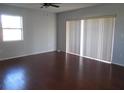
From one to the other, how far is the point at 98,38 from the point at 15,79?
3.50m

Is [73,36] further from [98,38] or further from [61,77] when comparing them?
[61,77]

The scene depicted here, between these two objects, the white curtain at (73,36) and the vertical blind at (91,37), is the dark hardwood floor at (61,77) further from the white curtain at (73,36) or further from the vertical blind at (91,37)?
the white curtain at (73,36)

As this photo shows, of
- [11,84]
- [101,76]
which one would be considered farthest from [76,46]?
[11,84]

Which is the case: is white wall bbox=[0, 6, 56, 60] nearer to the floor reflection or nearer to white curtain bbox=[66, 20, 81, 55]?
white curtain bbox=[66, 20, 81, 55]

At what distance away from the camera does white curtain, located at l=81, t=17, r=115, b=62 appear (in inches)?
172

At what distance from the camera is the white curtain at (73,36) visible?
5629 mm

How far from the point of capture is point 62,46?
658cm

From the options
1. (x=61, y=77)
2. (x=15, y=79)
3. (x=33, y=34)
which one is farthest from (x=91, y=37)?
(x=15, y=79)

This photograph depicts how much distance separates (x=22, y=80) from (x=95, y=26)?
3.54m

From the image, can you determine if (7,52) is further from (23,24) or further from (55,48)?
(55,48)

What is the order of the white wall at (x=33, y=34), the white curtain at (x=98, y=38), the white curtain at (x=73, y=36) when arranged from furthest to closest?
the white curtain at (x=73, y=36)
the white wall at (x=33, y=34)
the white curtain at (x=98, y=38)

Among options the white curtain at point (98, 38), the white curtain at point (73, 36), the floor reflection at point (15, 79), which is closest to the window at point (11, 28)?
the floor reflection at point (15, 79)

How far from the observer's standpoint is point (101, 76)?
330cm

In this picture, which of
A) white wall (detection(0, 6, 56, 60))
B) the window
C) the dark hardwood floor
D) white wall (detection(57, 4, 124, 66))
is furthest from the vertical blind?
the window
